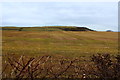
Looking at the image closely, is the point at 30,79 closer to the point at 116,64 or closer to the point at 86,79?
the point at 86,79

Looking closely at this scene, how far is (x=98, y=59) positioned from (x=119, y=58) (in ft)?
1.30

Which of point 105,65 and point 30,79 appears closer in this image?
point 30,79

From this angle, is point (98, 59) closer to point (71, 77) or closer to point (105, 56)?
point (105, 56)

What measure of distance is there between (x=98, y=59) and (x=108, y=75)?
374mm

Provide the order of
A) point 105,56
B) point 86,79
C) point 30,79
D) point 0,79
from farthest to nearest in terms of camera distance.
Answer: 1. point 105,56
2. point 86,79
3. point 30,79
4. point 0,79

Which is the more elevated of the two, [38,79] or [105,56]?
[105,56]

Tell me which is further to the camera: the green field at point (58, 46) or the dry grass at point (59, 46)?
the dry grass at point (59, 46)

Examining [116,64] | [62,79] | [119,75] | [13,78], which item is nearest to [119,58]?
[116,64]

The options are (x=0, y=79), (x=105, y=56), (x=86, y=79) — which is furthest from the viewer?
(x=105, y=56)

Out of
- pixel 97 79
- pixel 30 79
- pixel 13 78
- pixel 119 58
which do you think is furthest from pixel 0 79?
pixel 119 58

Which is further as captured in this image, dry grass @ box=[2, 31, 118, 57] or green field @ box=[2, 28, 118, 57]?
dry grass @ box=[2, 31, 118, 57]

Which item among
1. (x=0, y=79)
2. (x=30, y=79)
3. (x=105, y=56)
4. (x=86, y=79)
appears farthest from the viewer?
(x=105, y=56)

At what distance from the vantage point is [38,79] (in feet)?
11.0

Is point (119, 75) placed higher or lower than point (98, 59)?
lower
